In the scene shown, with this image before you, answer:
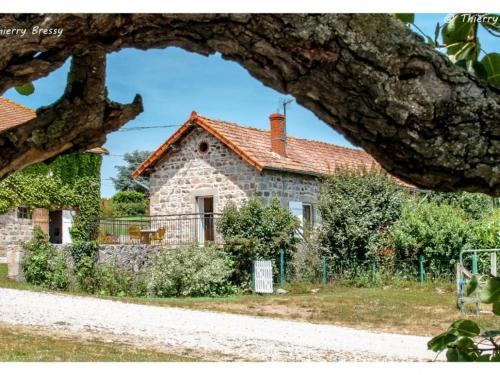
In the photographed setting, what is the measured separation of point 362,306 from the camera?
8.65 meters

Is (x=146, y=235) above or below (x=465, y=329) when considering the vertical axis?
above

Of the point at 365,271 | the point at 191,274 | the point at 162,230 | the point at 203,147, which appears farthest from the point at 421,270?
the point at 162,230

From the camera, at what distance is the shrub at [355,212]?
11688 millimetres

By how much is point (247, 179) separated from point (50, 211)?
19.5 feet

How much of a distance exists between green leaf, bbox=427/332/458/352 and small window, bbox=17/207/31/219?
48.1ft

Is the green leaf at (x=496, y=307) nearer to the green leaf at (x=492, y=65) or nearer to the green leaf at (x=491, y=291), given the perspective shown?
the green leaf at (x=491, y=291)

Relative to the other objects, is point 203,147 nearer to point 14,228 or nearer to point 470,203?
point 14,228

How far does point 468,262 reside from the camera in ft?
35.8

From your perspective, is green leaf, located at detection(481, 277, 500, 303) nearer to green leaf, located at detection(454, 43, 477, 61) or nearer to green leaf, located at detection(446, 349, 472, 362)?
green leaf, located at detection(446, 349, 472, 362)

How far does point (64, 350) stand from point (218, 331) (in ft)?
6.27

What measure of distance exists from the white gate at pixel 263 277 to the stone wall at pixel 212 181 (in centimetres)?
173

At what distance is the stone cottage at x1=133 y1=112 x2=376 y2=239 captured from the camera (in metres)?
12.7
